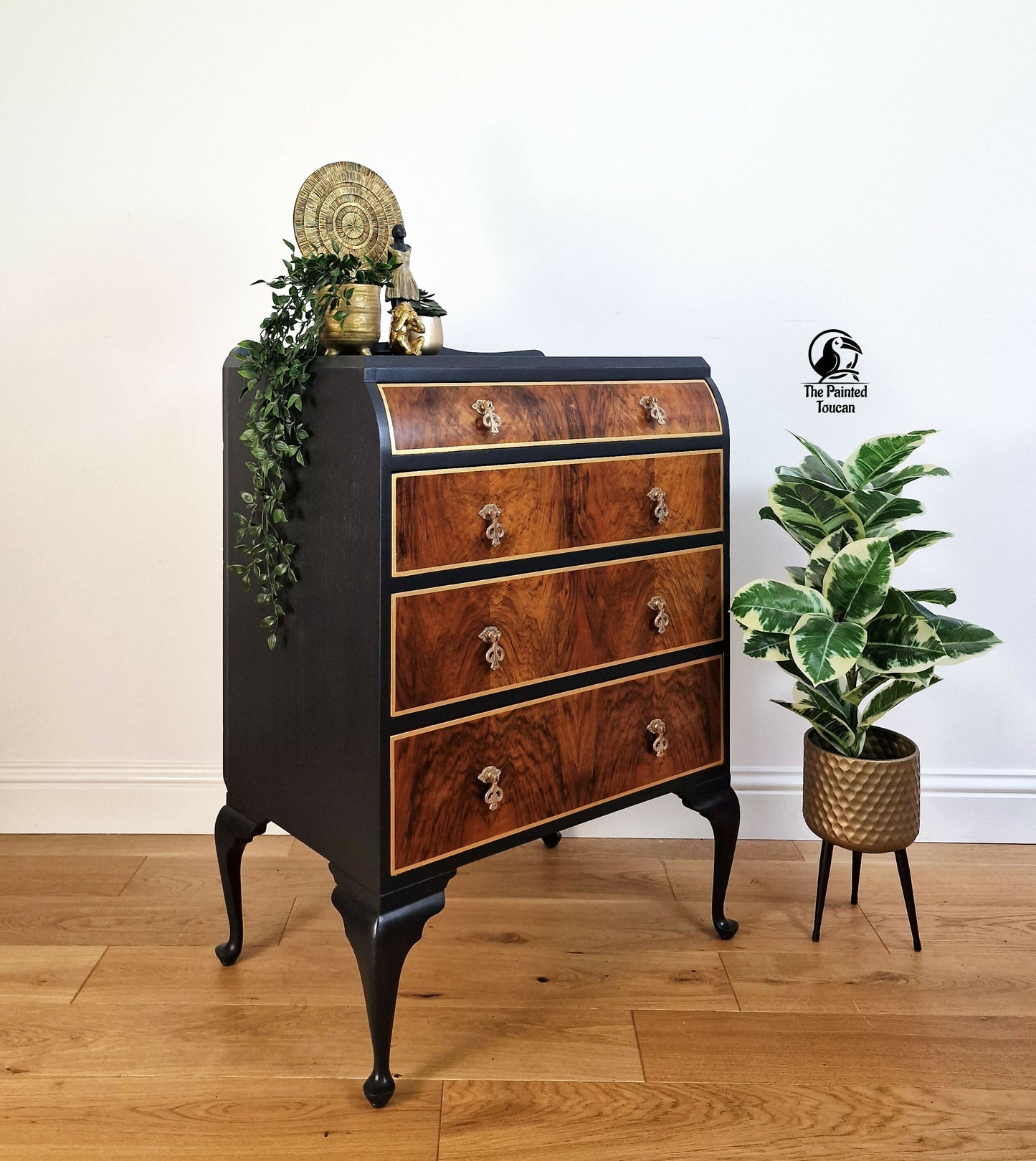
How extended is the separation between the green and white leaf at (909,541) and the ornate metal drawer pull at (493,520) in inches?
33.0

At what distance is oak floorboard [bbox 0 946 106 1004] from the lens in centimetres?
203

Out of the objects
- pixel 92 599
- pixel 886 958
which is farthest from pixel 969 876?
pixel 92 599

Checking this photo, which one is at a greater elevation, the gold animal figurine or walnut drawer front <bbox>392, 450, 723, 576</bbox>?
the gold animal figurine

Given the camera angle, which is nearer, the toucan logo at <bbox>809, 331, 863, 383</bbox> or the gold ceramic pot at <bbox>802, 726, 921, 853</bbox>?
the gold ceramic pot at <bbox>802, 726, 921, 853</bbox>

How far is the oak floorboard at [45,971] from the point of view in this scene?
2.03 metres

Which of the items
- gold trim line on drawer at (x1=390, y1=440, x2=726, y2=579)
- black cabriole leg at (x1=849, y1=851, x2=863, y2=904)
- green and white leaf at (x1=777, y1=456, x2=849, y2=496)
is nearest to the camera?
gold trim line on drawer at (x1=390, y1=440, x2=726, y2=579)

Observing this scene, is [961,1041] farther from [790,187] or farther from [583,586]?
[790,187]

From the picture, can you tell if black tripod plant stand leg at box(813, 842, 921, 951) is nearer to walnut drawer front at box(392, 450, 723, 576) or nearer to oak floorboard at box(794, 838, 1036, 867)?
oak floorboard at box(794, 838, 1036, 867)

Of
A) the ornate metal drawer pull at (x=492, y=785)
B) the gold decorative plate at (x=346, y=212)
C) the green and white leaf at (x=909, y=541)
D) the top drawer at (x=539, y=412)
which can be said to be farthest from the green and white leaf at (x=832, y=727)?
the gold decorative plate at (x=346, y=212)

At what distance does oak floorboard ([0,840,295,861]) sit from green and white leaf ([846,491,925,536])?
1556 mm

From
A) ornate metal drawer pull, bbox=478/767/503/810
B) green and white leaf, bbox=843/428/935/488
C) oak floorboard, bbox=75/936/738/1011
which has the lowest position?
oak floorboard, bbox=75/936/738/1011

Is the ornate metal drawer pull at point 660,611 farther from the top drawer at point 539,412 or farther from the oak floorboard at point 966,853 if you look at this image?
the oak floorboard at point 966,853

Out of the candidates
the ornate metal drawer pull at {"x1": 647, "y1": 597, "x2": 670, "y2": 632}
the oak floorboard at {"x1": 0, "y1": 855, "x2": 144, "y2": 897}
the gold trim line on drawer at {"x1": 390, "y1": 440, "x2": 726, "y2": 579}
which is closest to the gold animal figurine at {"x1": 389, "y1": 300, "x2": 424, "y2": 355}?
the gold trim line on drawer at {"x1": 390, "y1": 440, "x2": 726, "y2": 579}

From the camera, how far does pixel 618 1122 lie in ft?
5.61
